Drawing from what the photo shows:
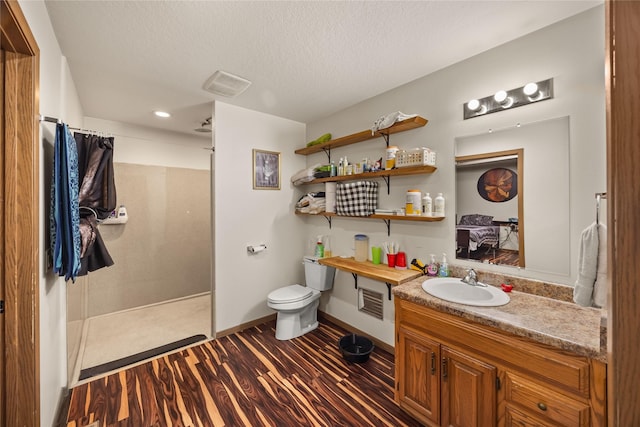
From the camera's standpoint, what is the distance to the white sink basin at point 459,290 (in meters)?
1.59

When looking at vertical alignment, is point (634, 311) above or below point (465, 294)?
above

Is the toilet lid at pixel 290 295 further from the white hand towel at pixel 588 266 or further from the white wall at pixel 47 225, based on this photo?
the white hand towel at pixel 588 266

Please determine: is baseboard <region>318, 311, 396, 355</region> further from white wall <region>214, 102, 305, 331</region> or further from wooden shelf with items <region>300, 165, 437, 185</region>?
wooden shelf with items <region>300, 165, 437, 185</region>

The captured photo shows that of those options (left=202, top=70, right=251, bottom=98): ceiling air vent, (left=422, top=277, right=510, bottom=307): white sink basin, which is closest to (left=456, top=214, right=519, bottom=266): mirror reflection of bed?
(left=422, top=277, right=510, bottom=307): white sink basin

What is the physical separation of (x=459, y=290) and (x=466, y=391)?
614 millimetres

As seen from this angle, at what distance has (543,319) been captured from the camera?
1.25 meters

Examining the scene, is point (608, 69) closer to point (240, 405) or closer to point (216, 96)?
point (240, 405)

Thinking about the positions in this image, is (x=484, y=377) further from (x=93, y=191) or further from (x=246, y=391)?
(x=93, y=191)

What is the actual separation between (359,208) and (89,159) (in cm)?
208

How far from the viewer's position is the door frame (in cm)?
107

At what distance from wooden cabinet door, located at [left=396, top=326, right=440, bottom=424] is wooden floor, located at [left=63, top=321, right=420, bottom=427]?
0.15 metres

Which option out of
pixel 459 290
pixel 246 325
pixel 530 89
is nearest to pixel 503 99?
pixel 530 89

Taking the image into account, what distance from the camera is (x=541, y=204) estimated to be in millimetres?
1593

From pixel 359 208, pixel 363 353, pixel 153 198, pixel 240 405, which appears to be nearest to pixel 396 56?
pixel 359 208
